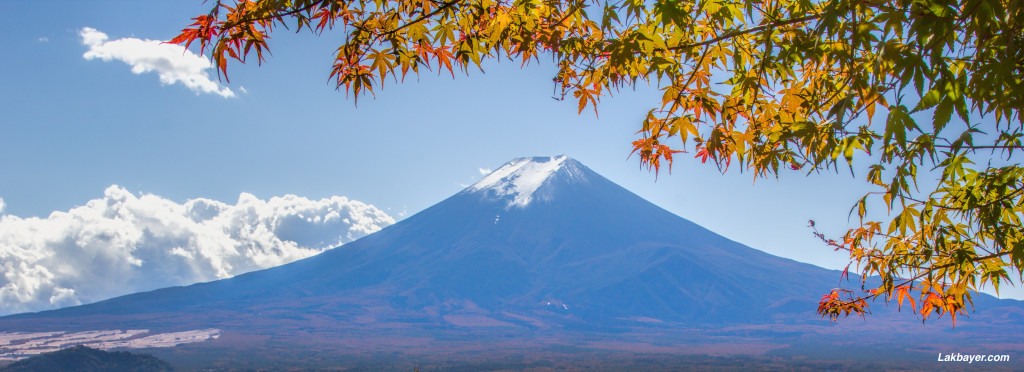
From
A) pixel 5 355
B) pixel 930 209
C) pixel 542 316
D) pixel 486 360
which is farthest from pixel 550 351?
pixel 930 209

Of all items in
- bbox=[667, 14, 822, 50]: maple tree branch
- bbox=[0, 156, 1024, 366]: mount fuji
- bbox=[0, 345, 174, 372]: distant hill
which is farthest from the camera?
bbox=[0, 156, 1024, 366]: mount fuji

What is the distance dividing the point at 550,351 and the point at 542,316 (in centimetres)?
5413

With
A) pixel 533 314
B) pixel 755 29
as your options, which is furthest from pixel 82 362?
pixel 533 314

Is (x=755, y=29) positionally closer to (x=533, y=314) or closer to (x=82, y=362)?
(x=82, y=362)

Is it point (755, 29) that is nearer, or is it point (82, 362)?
point (755, 29)

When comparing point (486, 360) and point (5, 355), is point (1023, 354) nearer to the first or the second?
point (486, 360)

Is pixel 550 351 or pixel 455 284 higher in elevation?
pixel 455 284

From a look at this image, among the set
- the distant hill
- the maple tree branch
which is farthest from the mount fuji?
the maple tree branch

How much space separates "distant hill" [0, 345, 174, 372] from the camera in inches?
2618

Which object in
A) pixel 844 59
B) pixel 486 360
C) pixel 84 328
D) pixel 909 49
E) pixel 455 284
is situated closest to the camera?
pixel 909 49

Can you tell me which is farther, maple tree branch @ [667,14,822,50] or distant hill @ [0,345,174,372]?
distant hill @ [0,345,174,372]

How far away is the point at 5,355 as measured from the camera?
4257 inches

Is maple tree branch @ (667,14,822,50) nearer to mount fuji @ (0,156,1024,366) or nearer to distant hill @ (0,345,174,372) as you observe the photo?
distant hill @ (0,345,174,372)

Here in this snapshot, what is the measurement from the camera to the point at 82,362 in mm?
68500
